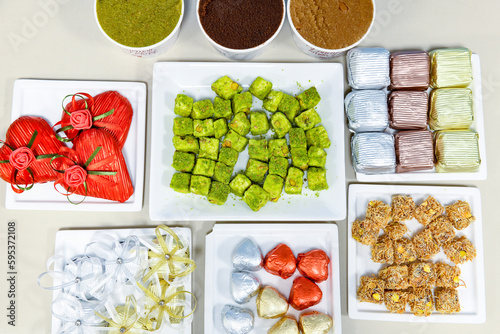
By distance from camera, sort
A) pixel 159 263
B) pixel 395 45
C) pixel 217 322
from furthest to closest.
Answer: pixel 395 45
pixel 217 322
pixel 159 263

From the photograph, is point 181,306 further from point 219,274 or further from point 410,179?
point 410,179

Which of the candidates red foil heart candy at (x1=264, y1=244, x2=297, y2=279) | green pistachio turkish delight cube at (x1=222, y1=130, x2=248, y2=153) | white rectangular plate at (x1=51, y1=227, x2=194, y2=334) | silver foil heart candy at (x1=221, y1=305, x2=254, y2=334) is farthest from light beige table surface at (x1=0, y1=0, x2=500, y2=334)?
green pistachio turkish delight cube at (x1=222, y1=130, x2=248, y2=153)

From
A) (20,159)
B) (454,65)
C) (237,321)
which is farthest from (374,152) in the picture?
(20,159)

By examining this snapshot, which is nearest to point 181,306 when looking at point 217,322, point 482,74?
point 217,322

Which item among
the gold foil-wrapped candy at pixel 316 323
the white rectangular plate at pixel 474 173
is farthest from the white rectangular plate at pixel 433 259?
the gold foil-wrapped candy at pixel 316 323

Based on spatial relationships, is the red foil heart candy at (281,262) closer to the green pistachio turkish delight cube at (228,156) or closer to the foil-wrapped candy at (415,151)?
the green pistachio turkish delight cube at (228,156)

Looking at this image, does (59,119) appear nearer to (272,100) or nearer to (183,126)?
(183,126)

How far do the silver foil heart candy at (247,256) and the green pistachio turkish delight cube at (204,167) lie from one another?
1.11 ft

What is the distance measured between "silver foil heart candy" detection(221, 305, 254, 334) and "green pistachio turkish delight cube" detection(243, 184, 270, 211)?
17.3 inches

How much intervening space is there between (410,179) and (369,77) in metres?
0.48

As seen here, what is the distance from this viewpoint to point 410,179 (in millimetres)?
1472

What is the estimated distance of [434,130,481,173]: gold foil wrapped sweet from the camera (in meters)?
1.42

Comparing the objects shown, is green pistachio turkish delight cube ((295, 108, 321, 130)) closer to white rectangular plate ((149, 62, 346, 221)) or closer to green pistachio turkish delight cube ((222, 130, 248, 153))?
white rectangular plate ((149, 62, 346, 221))

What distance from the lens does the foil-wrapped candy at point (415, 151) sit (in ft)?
4.68
